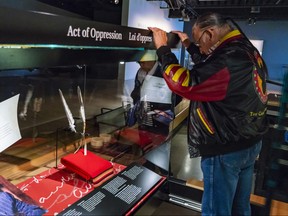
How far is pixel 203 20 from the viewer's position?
4.32 feet

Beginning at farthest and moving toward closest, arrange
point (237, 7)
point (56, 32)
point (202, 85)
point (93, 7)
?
point (237, 7) → point (93, 7) → point (202, 85) → point (56, 32)

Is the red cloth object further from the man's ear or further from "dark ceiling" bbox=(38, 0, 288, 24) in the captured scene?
"dark ceiling" bbox=(38, 0, 288, 24)

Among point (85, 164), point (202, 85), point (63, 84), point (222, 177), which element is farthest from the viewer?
point (63, 84)

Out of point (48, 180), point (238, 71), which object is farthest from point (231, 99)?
point (48, 180)

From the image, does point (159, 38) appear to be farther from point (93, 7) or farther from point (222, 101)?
point (93, 7)

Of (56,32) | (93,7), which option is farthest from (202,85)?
(93,7)

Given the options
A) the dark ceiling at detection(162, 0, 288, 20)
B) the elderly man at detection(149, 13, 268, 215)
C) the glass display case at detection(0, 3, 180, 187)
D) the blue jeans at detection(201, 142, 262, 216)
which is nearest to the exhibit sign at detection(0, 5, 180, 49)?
the glass display case at detection(0, 3, 180, 187)

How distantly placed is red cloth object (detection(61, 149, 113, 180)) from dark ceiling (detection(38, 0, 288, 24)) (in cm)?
140

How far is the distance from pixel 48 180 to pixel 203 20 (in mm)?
1098

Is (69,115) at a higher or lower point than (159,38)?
lower

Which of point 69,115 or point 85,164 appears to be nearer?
point 85,164

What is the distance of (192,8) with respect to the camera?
18.1 feet

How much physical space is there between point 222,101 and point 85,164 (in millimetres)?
766

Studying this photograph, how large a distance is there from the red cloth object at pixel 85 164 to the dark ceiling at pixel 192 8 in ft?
4.59
